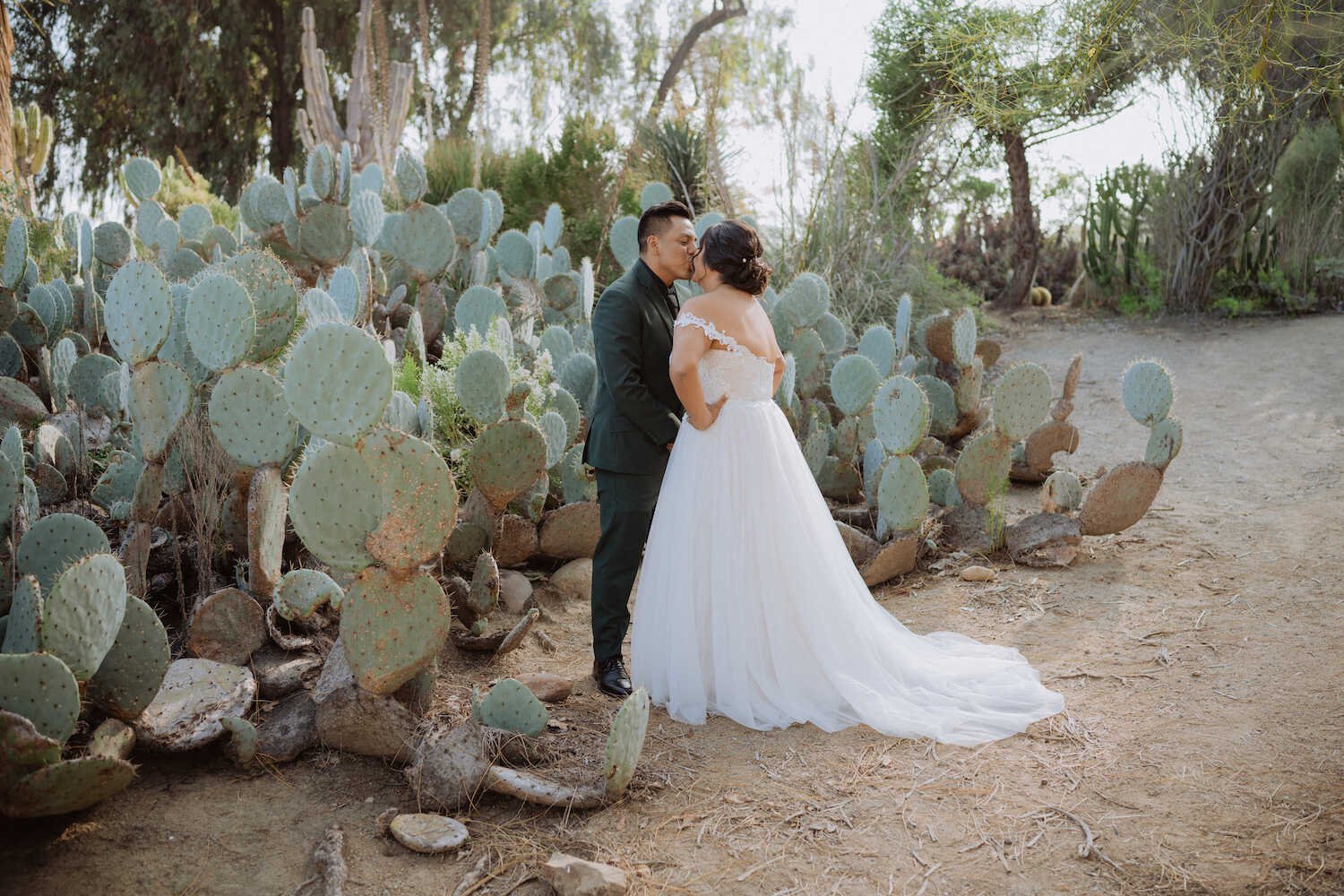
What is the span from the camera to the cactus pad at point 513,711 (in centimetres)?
271

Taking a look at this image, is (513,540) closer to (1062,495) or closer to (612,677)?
(612,677)

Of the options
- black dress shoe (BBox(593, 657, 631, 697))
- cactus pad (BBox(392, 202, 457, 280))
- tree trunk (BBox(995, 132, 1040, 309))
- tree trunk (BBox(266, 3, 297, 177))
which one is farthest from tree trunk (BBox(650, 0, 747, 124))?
black dress shoe (BBox(593, 657, 631, 697))

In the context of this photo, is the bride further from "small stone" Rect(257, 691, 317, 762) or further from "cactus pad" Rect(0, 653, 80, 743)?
"cactus pad" Rect(0, 653, 80, 743)

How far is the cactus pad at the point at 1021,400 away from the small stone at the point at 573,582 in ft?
6.40

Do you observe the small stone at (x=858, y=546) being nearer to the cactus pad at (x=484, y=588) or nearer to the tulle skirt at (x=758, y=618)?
the tulle skirt at (x=758, y=618)

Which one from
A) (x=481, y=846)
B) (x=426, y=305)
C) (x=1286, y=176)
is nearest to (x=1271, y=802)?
(x=481, y=846)

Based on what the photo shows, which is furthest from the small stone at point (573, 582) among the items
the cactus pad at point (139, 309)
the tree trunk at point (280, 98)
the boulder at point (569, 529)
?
the tree trunk at point (280, 98)

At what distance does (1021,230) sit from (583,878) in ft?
33.5

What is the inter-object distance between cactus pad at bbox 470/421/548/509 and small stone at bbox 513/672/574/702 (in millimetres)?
870

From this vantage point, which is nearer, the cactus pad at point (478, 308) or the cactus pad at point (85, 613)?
the cactus pad at point (85, 613)

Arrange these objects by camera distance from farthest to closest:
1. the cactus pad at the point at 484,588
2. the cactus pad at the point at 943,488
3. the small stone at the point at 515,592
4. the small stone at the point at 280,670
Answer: the cactus pad at the point at 943,488
the small stone at the point at 515,592
the cactus pad at the point at 484,588
the small stone at the point at 280,670

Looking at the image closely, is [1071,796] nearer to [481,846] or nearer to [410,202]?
[481,846]

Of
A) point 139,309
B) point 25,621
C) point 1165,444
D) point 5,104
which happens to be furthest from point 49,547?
point 5,104

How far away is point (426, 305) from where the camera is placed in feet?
18.5
